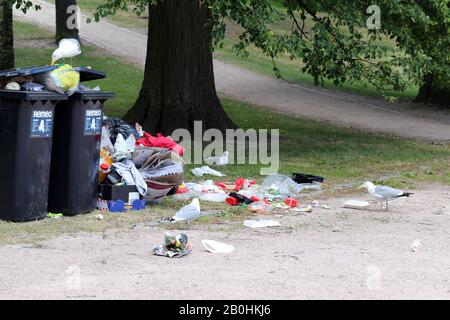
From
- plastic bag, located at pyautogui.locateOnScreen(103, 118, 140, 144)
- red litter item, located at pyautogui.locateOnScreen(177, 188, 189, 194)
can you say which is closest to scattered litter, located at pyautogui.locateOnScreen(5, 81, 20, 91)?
plastic bag, located at pyautogui.locateOnScreen(103, 118, 140, 144)

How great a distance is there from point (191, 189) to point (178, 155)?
2.18ft

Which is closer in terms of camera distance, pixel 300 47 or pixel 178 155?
pixel 178 155

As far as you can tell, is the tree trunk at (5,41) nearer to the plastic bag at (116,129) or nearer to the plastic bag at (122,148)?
the plastic bag at (116,129)

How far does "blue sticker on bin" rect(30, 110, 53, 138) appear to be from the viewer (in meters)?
8.44

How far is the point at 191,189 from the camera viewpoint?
10.8m

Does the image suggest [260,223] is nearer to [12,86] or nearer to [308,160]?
[12,86]

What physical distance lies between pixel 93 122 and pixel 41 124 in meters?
0.69

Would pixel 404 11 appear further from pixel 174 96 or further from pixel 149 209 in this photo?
pixel 149 209

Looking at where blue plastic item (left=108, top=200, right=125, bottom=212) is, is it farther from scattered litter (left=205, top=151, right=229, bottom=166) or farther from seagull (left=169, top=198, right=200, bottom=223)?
scattered litter (left=205, top=151, right=229, bottom=166)

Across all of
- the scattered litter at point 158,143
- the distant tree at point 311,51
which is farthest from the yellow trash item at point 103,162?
the distant tree at point 311,51

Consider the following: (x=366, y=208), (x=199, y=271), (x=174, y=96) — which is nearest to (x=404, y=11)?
(x=174, y=96)

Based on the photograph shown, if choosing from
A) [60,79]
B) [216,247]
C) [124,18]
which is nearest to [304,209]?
[216,247]
